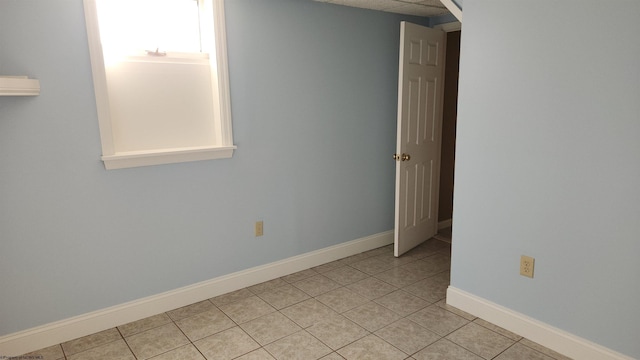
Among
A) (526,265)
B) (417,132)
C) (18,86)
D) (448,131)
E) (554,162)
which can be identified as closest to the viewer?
(18,86)

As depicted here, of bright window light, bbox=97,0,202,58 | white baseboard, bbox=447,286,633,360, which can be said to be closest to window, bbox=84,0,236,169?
bright window light, bbox=97,0,202,58

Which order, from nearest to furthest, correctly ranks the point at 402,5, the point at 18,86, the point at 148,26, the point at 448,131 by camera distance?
the point at 18,86 < the point at 148,26 < the point at 402,5 < the point at 448,131

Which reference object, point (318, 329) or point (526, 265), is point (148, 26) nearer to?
point (318, 329)

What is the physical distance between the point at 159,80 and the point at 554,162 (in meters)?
2.32

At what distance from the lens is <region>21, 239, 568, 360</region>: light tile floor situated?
2.23 metres

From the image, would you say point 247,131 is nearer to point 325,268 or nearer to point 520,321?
point 325,268

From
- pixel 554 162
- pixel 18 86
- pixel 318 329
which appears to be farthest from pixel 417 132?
pixel 18 86

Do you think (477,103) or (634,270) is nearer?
(634,270)

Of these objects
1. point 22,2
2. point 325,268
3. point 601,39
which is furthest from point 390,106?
point 22,2

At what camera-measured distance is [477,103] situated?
2439 mm

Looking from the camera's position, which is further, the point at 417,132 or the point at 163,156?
the point at 417,132

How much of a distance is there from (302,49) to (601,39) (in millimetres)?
1890

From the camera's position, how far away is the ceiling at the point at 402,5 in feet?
10.2

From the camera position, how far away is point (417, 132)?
3.56 metres
